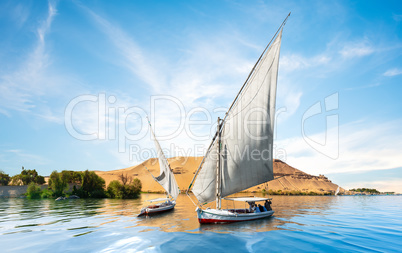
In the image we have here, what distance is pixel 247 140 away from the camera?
2598cm

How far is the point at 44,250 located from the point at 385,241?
28.4 m

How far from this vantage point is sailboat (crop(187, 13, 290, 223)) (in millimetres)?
25703

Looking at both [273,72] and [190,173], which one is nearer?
[273,72]

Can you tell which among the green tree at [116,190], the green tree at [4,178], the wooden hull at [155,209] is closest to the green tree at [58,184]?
the green tree at [116,190]

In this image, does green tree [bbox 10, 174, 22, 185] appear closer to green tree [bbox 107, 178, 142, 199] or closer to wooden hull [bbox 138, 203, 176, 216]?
green tree [bbox 107, 178, 142, 199]

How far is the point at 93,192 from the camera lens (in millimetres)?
76625

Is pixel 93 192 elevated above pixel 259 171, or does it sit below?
below

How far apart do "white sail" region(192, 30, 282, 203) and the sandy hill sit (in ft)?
333

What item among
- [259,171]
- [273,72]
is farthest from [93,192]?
[273,72]

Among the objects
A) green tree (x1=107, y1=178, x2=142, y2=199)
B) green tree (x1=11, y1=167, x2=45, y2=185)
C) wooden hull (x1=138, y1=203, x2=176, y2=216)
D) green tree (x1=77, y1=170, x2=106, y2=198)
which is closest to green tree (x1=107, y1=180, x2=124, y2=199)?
green tree (x1=107, y1=178, x2=142, y2=199)

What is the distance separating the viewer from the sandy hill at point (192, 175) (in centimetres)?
13812

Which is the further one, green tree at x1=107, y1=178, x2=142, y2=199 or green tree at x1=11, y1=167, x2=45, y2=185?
green tree at x1=11, y1=167, x2=45, y2=185

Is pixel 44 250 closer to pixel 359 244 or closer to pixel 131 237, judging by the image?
pixel 131 237

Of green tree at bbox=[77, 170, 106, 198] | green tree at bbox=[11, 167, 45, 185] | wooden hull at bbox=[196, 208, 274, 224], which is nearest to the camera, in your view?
wooden hull at bbox=[196, 208, 274, 224]
